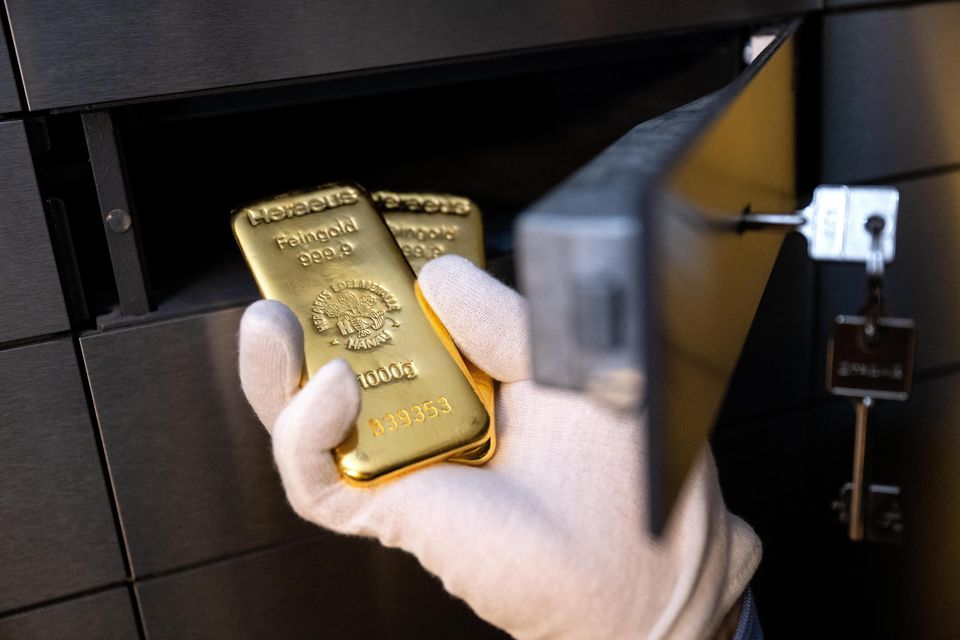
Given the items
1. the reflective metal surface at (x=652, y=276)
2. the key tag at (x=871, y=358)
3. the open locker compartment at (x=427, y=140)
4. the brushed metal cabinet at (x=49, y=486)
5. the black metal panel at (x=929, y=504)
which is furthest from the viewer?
the black metal panel at (x=929, y=504)

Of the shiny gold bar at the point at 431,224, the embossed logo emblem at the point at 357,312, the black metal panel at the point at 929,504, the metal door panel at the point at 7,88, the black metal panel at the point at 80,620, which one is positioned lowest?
the black metal panel at the point at 929,504

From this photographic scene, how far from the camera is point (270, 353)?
1.79 ft

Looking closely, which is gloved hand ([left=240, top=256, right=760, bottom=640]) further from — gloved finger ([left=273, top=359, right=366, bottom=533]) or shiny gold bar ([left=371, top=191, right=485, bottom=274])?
shiny gold bar ([left=371, top=191, right=485, bottom=274])

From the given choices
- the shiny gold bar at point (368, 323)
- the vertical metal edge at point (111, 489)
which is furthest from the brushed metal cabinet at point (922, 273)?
the vertical metal edge at point (111, 489)

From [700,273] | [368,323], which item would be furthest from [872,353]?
[368,323]

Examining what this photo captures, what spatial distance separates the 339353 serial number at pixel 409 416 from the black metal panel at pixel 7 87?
0.33 m

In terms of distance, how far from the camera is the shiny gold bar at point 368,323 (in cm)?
59

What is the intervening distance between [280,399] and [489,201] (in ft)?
1.37

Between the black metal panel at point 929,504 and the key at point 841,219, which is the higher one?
the key at point 841,219

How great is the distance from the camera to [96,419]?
65 centimetres

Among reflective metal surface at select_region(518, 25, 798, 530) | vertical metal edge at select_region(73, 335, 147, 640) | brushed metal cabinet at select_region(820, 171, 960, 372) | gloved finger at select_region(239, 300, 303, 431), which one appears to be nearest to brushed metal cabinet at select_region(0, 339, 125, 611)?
vertical metal edge at select_region(73, 335, 147, 640)

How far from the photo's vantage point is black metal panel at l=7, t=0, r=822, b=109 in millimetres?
574

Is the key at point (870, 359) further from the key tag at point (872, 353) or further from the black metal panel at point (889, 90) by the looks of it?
the black metal panel at point (889, 90)

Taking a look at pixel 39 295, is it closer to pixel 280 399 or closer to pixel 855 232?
pixel 280 399
